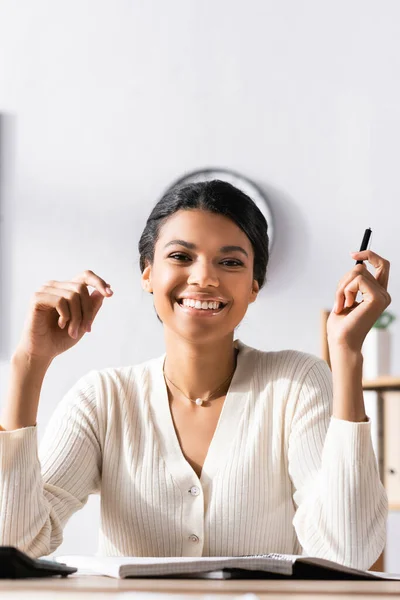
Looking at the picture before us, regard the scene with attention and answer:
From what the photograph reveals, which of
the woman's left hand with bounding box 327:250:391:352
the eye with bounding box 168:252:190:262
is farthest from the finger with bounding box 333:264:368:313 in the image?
the eye with bounding box 168:252:190:262

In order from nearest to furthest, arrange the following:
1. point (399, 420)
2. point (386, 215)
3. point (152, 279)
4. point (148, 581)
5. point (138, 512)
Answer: point (148, 581) → point (138, 512) → point (152, 279) → point (399, 420) → point (386, 215)

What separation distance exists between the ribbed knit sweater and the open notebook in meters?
0.40

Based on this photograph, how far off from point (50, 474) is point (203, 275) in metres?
0.44

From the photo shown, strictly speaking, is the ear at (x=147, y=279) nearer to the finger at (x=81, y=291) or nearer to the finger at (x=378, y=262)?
the finger at (x=81, y=291)

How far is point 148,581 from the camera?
793 millimetres

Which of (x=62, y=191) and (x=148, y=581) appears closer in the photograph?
(x=148, y=581)

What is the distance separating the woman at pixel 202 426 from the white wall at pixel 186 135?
55.2 inches

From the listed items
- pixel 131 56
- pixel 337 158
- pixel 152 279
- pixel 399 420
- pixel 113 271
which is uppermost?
pixel 131 56

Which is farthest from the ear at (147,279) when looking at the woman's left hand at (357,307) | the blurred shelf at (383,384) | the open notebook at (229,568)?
the blurred shelf at (383,384)

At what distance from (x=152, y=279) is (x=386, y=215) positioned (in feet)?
5.27

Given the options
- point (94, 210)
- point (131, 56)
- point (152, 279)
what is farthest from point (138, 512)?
point (131, 56)

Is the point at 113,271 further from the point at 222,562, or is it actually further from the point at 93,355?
the point at 222,562

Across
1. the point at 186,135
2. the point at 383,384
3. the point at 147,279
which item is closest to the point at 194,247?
the point at 147,279

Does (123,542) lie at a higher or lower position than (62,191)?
lower
